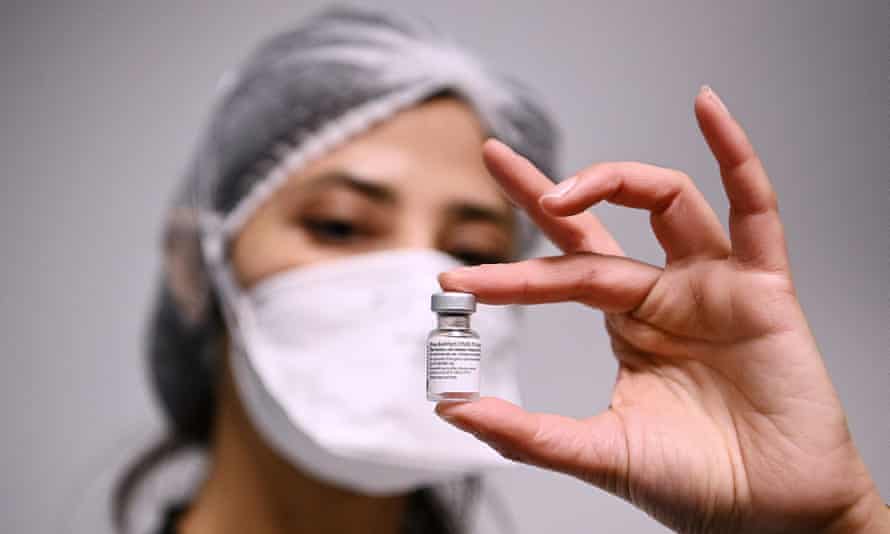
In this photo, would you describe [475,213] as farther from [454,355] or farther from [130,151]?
[130,151]

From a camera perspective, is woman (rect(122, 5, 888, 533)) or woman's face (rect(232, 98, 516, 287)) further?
woman's face (rect(232, 98, 516, 287))

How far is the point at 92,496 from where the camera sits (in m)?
1.30

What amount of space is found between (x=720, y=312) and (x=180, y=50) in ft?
3.91

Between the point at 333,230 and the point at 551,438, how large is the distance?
59 cm

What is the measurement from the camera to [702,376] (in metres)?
0.65

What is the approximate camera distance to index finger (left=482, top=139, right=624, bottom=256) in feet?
2.15

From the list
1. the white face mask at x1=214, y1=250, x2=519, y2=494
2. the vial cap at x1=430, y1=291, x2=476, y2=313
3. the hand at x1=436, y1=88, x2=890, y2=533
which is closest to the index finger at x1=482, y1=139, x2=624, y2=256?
the hand at x1=436, y1=88, x2=890, y2=533

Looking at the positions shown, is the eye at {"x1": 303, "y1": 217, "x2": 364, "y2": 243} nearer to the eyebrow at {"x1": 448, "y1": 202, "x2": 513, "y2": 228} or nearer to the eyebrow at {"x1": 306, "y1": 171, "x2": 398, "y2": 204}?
the eyebrow at {"x1": 306, "y1": 171, "x2": 398, "y2": 204}

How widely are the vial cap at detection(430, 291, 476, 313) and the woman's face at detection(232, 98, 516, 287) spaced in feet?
1.51

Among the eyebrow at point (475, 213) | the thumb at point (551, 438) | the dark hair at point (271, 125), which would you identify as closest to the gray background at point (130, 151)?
the dark hair at point (271, 125)

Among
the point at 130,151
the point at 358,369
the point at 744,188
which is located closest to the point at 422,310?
the point at 358,369

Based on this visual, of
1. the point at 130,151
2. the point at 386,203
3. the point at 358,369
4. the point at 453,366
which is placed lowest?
the point at 358,369

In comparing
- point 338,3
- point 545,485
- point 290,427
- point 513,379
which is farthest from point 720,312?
point 338,3

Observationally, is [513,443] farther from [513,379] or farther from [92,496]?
[92,496]
